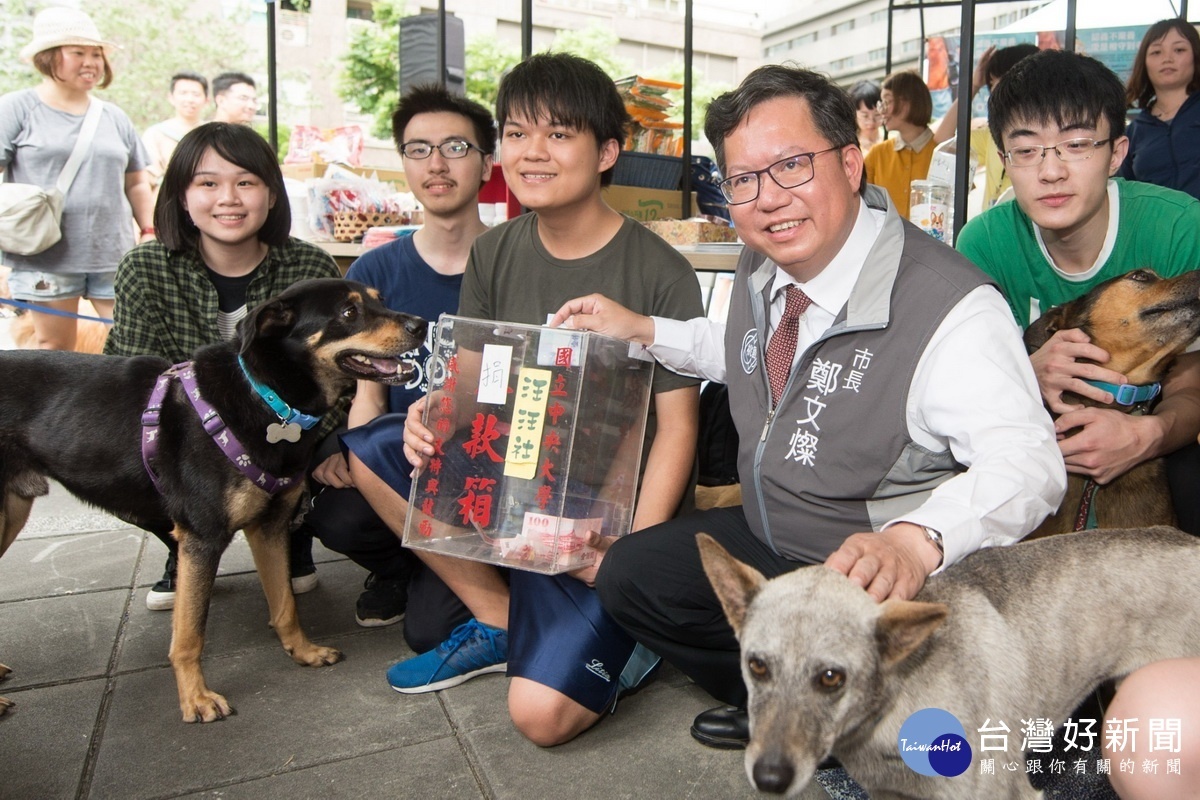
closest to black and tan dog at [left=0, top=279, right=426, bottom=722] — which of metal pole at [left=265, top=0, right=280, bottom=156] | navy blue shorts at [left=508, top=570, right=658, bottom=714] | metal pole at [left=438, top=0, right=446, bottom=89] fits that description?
navy blue shorts at [left=508, top=570, right=658, bottom=714]

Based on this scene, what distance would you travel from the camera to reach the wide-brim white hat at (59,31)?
5.27 m

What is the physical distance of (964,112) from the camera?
10.6 ft

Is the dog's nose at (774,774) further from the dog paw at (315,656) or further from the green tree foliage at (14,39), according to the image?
the green tree foliage at (14,39)

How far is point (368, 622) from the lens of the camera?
11.2ft

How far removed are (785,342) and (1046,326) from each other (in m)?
0.94

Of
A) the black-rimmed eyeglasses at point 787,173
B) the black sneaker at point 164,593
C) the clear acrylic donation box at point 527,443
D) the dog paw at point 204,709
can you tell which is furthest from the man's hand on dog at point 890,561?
the black sneaker at point 164,593

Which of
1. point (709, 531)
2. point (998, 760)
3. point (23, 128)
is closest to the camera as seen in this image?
point (998, 760)

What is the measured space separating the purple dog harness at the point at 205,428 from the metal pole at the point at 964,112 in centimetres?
251

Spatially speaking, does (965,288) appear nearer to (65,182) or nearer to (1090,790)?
(1090,790)

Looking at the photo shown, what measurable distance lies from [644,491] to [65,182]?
15.9 ft

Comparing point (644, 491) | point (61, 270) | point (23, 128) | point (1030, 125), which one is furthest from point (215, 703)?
point (23, 128)

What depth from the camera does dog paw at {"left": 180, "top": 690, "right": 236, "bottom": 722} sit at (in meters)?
2.69

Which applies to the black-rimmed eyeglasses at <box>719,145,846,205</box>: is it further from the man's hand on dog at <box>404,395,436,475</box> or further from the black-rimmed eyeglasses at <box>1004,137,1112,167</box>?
the man's hand on dog at <box>404,395,436,475</box>

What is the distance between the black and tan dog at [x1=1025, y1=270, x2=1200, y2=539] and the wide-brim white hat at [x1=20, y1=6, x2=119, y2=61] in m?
5.60
